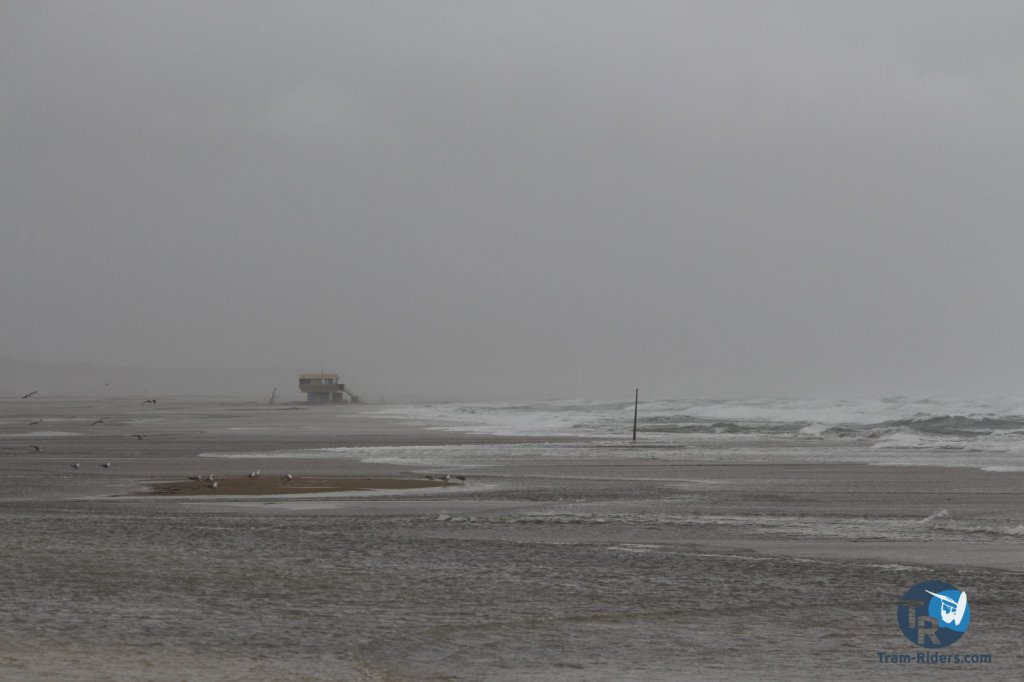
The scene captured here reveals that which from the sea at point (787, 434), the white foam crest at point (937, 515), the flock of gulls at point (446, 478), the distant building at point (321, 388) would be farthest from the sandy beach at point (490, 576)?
the distant building at point (321, 388)

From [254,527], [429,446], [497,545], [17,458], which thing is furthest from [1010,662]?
[429,446]

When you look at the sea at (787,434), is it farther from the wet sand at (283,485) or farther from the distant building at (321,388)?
the distant building at (321,388)

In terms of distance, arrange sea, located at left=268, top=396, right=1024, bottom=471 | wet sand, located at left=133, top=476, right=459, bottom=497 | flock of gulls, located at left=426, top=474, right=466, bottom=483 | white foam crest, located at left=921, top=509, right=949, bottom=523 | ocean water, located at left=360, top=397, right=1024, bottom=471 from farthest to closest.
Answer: ocean water, located at left=360, top=397, right=1024, bottom=471 < sea, located at left=268, top=396, right=1024, bottom=471 < flock of gulls, located at left=426, top=474, right=466, bottom=483 < wet sand, located at left=133, top=476, right=459, bottom=497 < white foam crest, located at left=921, top=509, right=949, bottom=523

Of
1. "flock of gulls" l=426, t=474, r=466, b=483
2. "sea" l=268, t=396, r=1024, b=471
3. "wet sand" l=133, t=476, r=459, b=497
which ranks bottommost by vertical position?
"wet sand" l=133, t=476, r=459, b=497

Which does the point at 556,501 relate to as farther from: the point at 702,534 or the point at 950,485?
the point at 950,485

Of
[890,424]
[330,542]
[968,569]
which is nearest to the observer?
[968,569]

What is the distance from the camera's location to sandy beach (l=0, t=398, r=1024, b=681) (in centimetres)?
983

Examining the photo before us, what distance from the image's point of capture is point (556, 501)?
78.0 feet

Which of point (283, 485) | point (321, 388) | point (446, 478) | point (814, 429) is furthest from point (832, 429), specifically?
point (321, 388)

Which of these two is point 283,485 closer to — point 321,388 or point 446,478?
point 446,478

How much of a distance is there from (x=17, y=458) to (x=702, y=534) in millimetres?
26926

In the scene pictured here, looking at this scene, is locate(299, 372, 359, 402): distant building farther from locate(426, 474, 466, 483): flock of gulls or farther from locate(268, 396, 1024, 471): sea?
locate(426, 474, 466, 483): flock of gulls

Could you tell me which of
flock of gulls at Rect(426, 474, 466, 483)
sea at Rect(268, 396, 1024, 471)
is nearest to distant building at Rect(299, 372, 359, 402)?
sea at Rect(268, 396, 1024, 471)

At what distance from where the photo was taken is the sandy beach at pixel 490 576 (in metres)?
9.83
